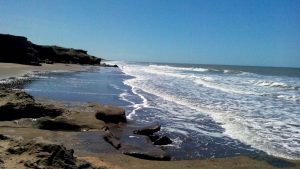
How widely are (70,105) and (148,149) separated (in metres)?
5.95

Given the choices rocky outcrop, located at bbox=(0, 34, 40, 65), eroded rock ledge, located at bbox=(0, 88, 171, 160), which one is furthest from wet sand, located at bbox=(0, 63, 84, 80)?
eroded rock ledge, located at bbox=(0, 88, 171, 160)

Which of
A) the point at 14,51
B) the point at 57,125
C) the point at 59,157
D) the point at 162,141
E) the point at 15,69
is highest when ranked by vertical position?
the point at 59,157

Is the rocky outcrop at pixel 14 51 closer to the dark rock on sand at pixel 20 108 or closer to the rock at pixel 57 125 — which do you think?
the dark rock on sand at pixel 20 108

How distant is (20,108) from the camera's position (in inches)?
413

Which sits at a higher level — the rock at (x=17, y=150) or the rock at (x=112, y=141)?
the rock at (x=17, y=150)

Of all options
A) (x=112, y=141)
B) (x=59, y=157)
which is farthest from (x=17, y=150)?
(x=112, y=141)

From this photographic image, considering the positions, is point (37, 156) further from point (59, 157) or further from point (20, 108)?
point (20, 108)

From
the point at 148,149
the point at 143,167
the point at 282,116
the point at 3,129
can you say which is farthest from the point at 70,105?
the point at 282,116

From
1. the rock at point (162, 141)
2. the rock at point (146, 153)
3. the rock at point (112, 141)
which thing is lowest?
the rock at point (162, 141)

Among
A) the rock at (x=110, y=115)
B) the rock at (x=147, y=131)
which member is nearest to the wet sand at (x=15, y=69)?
the rock at (x=110, y=115)

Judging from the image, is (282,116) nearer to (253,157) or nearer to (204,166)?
(253,157)

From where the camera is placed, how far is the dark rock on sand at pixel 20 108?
Result: 10.2 meters

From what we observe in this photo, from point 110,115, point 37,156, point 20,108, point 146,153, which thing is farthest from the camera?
point 110,115

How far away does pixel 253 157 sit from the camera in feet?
29.2
